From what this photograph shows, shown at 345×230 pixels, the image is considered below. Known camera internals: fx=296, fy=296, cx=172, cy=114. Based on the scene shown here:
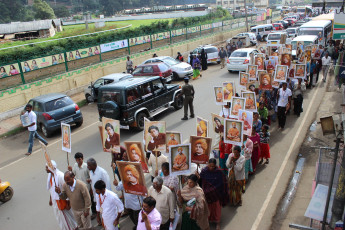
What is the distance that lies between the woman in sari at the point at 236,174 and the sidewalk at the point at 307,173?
84 centimetres

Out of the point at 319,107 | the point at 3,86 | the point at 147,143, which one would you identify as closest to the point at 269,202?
the point at 147,143

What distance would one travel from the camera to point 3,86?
1348cm

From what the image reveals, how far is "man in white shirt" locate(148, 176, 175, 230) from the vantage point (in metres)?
4.82

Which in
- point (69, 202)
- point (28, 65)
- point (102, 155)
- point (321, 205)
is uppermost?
point (28, 65)

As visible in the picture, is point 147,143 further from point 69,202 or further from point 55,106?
point 55,106

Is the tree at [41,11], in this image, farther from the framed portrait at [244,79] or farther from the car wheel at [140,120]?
the framed portrait at [244,79]

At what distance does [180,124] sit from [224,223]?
582 cm

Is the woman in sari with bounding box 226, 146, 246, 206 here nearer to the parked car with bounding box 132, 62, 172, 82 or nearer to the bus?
the parked car with bounding box 132, 62, 172, 82

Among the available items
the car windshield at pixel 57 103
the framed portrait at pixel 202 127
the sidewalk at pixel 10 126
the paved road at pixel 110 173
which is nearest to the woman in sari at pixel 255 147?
the paved road at pixel 110 173

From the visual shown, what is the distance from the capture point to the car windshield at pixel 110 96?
34.1ft

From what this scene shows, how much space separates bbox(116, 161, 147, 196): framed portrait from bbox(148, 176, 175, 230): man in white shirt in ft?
0.75

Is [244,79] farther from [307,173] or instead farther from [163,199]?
[163,199]

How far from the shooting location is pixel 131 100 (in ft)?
34.6

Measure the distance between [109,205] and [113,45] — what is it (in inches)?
642
